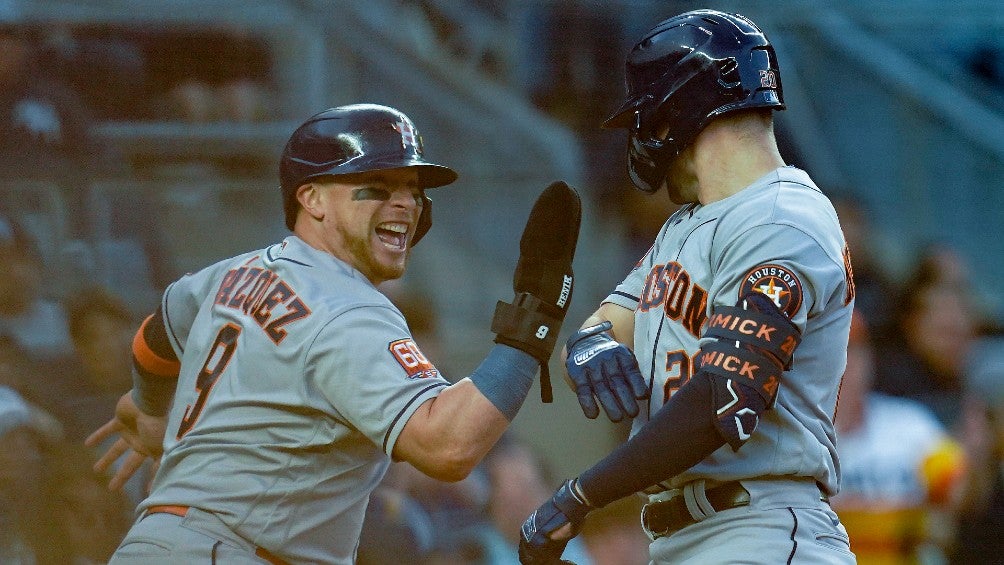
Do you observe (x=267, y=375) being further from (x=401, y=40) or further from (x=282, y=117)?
(x=401, y=40)

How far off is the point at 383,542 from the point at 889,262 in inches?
121

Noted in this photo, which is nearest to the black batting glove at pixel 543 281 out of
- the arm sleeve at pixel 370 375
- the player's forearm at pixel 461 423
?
the player's forearm at pixel 461 423

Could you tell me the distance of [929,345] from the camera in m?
5.76

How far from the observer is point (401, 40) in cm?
660

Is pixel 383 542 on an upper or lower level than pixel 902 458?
lower

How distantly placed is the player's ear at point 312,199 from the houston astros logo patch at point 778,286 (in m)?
1.16

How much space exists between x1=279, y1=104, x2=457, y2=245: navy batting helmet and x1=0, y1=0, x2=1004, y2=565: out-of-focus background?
1.74 metres

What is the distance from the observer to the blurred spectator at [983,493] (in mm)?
5375

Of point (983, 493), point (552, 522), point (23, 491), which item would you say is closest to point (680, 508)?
point (552, 522)

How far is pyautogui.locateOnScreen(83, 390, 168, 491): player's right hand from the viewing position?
3582mm

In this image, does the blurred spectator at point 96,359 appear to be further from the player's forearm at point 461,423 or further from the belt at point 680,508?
the belt at point 680,508

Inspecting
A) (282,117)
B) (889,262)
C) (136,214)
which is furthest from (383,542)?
(889,262)

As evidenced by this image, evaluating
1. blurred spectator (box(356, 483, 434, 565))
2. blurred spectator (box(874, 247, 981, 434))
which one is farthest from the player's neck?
blurred spectator (box(874, 247, 981, 434))

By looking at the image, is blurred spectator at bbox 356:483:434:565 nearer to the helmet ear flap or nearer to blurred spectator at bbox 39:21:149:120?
the helmet ear flap
